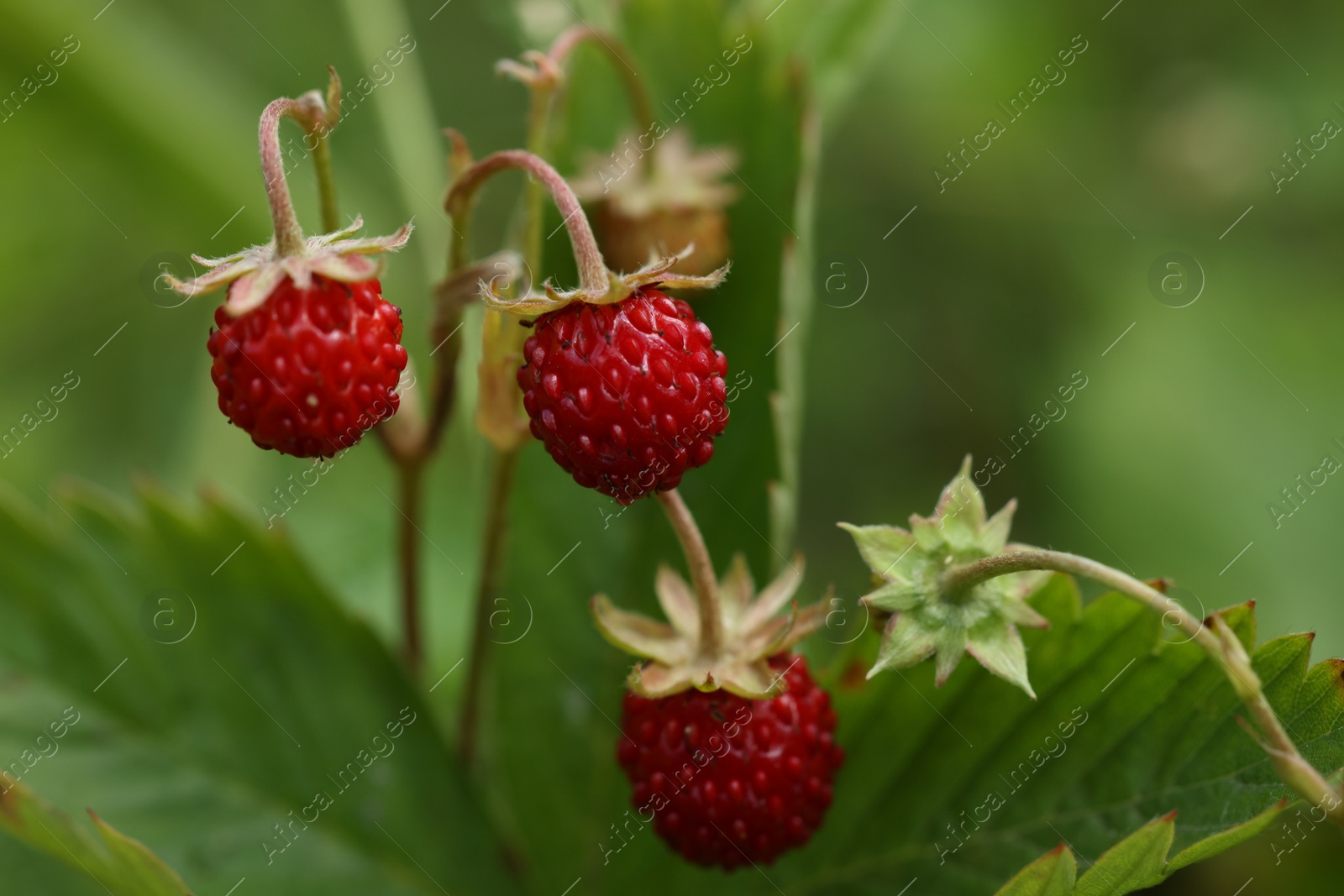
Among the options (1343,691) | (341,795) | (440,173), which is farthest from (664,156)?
(1343,691)

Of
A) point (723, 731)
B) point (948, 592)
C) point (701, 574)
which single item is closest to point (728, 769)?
point (723, 731)

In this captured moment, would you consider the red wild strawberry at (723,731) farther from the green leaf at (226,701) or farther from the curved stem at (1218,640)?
the green leaf at (226,701)

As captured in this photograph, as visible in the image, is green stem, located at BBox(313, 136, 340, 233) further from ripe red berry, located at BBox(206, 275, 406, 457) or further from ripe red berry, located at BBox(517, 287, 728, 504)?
ripe red berry, located at BBox(517, 287, 728, 504)

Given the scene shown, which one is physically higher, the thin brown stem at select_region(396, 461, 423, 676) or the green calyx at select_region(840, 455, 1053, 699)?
the thin brown stem at select_region(396, 461, 423, 676)

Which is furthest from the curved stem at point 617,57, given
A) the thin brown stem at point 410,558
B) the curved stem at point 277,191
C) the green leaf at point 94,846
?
the green leaf at point 94,846

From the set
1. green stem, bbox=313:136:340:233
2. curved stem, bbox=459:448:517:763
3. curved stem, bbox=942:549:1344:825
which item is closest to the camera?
curved stem, bbox=942:549:1344:825

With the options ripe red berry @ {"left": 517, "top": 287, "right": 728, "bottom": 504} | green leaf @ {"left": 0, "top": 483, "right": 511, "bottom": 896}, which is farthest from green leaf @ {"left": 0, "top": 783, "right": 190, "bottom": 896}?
ripe red berry @ {"left": 517, "top": 287, "right": 728, "bottom": 504}

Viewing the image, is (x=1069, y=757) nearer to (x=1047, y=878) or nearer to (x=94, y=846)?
(x=1047, y=878)
